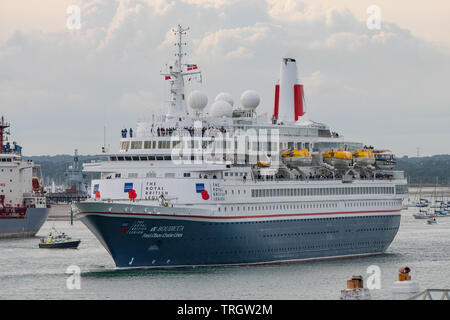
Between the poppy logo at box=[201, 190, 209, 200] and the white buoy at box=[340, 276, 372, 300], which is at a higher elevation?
the poppy logo at box=[201, 190, 209, 200]

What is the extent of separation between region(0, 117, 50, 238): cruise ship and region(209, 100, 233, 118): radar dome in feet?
155

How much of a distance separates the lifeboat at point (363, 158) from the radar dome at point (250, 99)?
340 inches

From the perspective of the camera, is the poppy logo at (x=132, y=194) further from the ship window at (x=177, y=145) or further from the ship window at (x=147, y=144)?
the ship window at (x=177, y=145)

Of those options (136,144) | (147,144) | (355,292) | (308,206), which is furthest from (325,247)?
(355,292)

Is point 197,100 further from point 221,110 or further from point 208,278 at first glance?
point 208,278

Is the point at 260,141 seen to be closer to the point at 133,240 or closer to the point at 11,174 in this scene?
the point at 133,240

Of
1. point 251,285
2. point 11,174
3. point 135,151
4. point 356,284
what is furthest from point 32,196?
point 356,284

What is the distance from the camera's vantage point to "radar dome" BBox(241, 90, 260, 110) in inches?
2601

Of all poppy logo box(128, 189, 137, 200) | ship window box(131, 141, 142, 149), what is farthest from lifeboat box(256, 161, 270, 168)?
poppy logo box(128, 189, 137, 200)

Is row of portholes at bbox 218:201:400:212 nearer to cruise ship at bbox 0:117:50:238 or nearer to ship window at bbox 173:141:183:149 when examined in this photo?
ship window at bbox 173:141:183:149

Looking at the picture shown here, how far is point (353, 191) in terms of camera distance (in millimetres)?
66750

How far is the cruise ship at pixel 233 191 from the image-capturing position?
52.9 m

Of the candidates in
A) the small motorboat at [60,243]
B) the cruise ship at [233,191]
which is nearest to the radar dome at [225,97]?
the cruise ship at [233,191]
